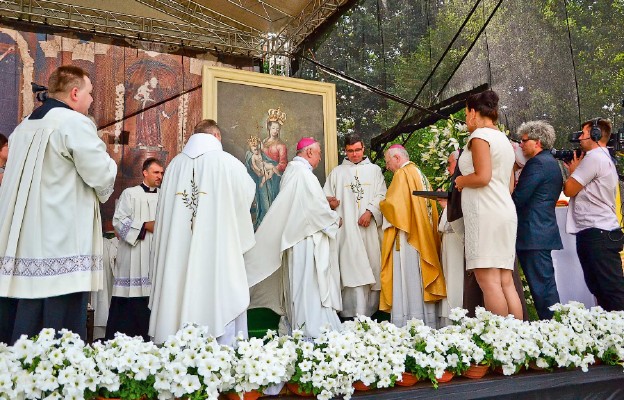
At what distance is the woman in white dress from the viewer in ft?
13.0

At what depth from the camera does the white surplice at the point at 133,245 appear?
5809 mm

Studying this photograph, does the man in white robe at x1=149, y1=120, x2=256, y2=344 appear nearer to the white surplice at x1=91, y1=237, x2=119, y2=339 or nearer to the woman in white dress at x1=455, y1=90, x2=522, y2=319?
the woman in white dress at x1=455, y1=90, x2=522, y2=319

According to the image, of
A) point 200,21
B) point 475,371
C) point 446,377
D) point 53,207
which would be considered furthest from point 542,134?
point 200,21

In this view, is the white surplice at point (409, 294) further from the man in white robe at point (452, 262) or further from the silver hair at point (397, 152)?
the silver hair at point (397, 152)

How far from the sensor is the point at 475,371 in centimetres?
321

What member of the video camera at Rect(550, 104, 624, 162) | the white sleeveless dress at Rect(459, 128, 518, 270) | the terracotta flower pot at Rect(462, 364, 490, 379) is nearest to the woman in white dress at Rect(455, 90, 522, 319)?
the white sleeveless dress at Rect(459, 128, 518, 270)

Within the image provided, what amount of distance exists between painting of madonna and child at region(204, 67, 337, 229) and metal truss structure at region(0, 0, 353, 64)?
76.5 inches

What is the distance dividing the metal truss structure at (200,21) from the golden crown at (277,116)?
226cm

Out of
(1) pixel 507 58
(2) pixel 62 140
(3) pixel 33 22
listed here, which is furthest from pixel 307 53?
(2) pixel 62 140

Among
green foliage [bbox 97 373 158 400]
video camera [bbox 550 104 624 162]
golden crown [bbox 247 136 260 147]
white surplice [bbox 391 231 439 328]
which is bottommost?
green foliage [bbox 97 373 158 400]

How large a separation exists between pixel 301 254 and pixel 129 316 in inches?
76.2

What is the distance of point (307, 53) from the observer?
360 inches

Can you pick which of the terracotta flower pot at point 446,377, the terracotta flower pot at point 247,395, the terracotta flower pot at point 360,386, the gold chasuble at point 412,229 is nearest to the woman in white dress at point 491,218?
the terracotta flower pot at point 446,377

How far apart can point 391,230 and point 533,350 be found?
274 cm
